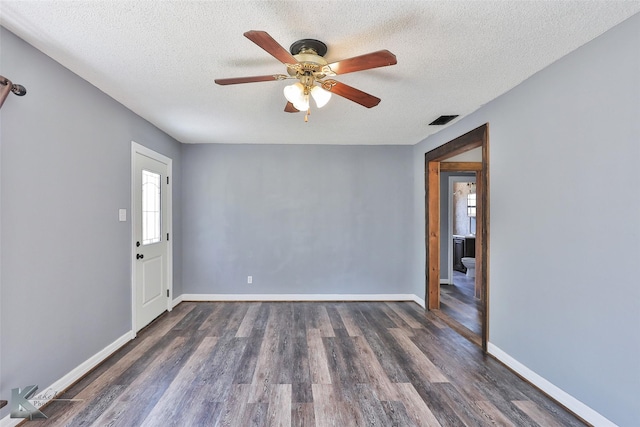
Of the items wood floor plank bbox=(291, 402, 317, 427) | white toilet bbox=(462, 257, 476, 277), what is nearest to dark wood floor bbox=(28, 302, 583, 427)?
wood floor plank bbox=(291, 402, 317, 427)

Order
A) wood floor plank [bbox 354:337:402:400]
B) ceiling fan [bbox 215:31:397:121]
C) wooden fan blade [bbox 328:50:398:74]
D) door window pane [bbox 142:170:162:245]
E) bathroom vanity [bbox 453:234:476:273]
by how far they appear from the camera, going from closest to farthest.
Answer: wooden fan blade [bbox 328:50:398:74]
ceiling fan [bbox 215:31:397:121]
wood floor plank [bbox 354:337:402:400]
door window pane [bbox 142:170:162:245]
bathroom vanity [bbox 453:234:476:273]

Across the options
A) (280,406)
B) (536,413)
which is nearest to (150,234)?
(280,406)

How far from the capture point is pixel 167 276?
3.97 m

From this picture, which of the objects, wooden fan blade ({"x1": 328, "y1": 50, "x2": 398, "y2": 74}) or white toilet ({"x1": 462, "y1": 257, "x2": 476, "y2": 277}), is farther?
white toilet ({"x1": 462, "y1": 257, "x2": 476, "y2": 277})

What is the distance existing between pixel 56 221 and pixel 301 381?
7.27 ft

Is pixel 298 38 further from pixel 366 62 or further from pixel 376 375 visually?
pixel 376 375

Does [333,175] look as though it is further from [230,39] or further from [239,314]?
[230,39]

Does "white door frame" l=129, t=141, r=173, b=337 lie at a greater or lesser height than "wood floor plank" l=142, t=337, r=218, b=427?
greater

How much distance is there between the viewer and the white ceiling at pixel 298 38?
5.13 feet

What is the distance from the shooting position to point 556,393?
81.4 inches

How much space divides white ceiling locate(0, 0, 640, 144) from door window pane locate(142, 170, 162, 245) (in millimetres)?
952

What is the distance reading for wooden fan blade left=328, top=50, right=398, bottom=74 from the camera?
1.53 metres

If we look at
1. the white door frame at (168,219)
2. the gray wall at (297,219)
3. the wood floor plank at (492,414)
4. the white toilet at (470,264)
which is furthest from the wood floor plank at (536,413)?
the white toilet at (470,264)

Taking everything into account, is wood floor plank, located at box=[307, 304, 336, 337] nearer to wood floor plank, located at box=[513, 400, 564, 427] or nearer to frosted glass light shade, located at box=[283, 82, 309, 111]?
wood floor plank, located at box=[513, 400, 564, 427]
